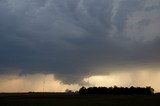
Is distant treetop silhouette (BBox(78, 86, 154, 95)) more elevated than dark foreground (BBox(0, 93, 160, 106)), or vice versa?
distant treetop silhouette (BBox(78, 86, 154, 95))

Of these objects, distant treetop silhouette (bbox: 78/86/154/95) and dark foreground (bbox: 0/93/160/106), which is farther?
distant treetop silhouette (bbox: 78/86/154/95)

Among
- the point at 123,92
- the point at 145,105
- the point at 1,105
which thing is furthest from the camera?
the point at 123,92

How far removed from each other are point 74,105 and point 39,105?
953 cm

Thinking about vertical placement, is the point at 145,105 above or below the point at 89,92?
below

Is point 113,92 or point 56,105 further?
point 113,92

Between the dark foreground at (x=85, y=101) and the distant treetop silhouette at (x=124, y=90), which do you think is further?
the distant treetop silhouette at (x=124, y=90)

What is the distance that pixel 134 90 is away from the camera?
189 meters

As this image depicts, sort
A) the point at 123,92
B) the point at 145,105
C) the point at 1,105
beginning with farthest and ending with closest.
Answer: the point at 123,92
the point at 1,105
the point at 145,105

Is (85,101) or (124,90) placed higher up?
(124,90)

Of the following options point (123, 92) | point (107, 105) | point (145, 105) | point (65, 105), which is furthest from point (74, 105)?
point (123, 92)

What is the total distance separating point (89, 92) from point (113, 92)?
1484cm

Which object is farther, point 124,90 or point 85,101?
point 124,90

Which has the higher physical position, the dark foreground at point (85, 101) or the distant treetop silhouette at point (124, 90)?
the distant treetop silhouette at point (124, 90)

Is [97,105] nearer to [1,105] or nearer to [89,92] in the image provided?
[1,105]
